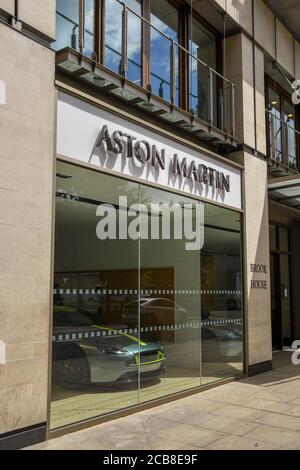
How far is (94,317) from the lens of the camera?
6527 mm

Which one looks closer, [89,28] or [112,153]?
[112,153]

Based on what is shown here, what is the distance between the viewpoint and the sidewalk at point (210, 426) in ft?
17.7

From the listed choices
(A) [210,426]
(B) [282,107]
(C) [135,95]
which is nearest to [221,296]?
(A) [210,426]

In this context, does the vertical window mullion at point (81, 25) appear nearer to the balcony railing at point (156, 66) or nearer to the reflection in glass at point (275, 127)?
the balcony railing at point (156, 66)

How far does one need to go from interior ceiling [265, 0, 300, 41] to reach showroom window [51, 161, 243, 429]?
16.7ft

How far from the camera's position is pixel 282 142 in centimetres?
1229

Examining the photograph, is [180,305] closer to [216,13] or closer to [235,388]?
[235,388]

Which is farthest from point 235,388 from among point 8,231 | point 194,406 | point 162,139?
point 8,231

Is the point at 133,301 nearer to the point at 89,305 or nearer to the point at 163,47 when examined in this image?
the point at 89,305

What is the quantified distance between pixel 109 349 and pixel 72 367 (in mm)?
728

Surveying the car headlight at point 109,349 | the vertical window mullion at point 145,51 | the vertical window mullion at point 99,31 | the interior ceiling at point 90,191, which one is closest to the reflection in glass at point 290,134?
the vertical window mullion at point 145,51

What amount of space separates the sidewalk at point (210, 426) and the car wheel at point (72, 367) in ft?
2.04

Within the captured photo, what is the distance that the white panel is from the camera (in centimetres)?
602

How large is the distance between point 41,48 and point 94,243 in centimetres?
254
